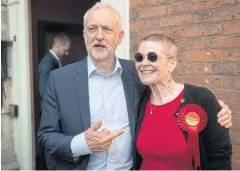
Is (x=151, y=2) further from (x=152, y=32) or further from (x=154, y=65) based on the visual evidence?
(x=154, y=65)

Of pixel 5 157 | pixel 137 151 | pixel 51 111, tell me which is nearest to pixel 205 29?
pixel 137 151

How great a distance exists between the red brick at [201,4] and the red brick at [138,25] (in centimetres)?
49

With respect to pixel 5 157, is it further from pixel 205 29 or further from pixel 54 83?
pixel 205 29

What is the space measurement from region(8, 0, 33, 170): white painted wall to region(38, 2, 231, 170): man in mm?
1921

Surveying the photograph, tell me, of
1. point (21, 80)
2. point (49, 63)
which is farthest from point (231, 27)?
point (49, 63)

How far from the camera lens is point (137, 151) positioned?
1964mm

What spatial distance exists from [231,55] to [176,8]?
69cm

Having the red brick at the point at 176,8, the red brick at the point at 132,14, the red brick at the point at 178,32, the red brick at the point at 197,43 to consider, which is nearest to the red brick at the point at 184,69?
the red brick at the point at 197,43

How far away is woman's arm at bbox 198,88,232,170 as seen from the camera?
1.74 meters

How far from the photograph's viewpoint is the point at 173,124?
71.0 inches

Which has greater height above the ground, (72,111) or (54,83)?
(54,83)

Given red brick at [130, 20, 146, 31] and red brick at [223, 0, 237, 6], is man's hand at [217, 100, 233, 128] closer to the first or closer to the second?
red brick at [223, 0, 237, 6]

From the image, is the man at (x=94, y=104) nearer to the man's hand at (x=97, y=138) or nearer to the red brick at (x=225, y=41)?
the man's hand at (x=97, y=138)

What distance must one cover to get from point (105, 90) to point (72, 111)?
27 cm
